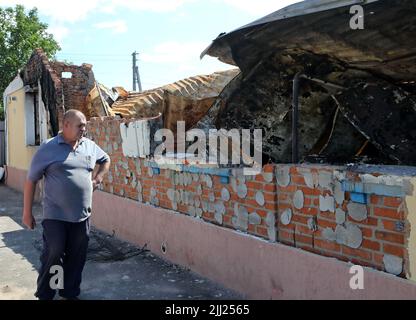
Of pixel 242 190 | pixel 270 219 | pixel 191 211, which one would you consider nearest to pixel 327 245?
pixel 270 219

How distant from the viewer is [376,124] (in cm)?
379

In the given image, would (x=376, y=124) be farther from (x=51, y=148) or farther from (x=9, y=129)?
(x=9, y=129)

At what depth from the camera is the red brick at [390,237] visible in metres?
2.71

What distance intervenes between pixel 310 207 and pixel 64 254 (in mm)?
2222

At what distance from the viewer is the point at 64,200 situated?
12.6 ft

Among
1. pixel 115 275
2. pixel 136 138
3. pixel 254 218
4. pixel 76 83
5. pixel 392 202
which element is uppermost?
pixel 76 83

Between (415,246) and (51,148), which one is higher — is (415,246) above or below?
below

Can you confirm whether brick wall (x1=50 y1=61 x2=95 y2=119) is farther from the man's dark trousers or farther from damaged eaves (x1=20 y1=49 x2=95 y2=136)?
the man's dark trousers

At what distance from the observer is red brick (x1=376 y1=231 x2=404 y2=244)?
271 centimetres

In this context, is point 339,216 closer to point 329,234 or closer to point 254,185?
point 329,234

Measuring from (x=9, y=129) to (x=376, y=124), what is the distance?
532 inches

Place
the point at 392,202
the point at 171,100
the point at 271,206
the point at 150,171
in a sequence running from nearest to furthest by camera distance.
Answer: the point at 392,202 < the point at 271,206 < the point at 150,171 < the point at 171,100
